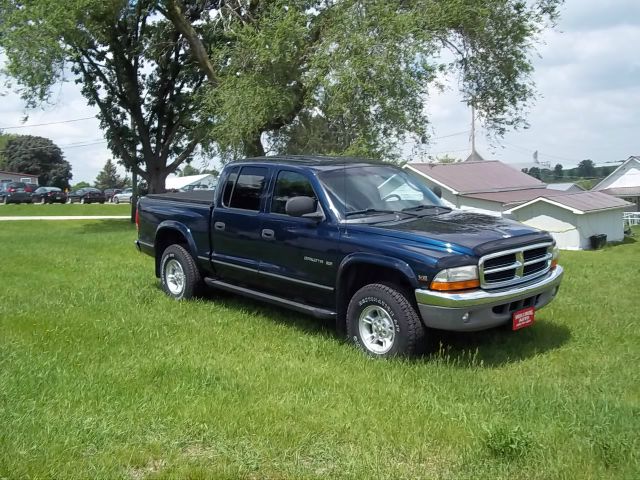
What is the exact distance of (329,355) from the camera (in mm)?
5840

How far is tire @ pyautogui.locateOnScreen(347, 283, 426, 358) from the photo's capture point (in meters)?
5.47

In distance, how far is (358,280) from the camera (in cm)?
609

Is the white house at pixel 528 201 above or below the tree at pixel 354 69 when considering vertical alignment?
below

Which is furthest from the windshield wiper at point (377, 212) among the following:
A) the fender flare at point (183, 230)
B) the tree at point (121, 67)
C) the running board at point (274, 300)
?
the tree at point (121, 67)

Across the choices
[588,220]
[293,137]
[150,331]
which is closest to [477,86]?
[293,137]

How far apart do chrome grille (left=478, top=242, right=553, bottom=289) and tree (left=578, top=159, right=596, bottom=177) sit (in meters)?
77.1

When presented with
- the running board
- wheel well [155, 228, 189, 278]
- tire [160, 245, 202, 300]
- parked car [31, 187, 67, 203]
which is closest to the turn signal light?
the running board

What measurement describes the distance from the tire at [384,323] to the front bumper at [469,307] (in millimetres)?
161

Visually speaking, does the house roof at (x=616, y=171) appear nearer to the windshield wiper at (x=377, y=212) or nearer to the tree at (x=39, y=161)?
the windshield wiper at (x=377, y=212)

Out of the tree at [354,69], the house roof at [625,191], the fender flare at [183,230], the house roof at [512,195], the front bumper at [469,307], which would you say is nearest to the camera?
the front bumper at [469,307]

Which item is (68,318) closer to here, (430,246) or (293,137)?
(430,246)

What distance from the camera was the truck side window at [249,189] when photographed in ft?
23.5

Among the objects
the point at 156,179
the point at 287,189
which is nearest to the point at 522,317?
the point at 287,189

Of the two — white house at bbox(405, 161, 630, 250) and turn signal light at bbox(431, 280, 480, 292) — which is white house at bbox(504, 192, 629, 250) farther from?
turn signal light at bbox(431, 280, 480, 292)
